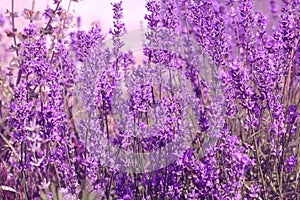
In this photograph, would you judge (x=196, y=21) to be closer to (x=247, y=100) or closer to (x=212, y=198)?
(x=247, y=100)

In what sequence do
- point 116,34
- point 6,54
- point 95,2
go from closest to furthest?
point 116,34 → point 6,54 → point 95,2

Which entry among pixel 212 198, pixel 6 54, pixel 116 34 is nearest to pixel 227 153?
pixel 212 198

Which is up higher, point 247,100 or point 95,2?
point 95,2

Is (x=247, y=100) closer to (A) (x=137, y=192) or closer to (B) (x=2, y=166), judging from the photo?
(A) (x=137, y=192)

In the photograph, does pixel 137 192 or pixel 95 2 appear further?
pixel 95 2

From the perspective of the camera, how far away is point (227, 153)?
178 cm

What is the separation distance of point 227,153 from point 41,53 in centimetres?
85

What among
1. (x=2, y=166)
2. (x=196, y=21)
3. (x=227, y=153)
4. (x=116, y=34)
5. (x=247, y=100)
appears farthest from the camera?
(x=2, y=166)

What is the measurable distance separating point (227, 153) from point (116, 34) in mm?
773

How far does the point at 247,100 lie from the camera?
1896mm

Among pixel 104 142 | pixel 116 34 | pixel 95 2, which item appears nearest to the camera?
pixel 104 142

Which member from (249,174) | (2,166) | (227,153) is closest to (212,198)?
(227,153)

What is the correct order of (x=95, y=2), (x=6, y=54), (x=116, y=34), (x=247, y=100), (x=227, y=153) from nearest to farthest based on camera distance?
(x=227, y=153)
(x=247, y=100)
(x=116, y=34)
(x=6, y=54)
(x=95, y=2)

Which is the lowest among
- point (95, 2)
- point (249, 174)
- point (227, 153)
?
point (249, 174)
